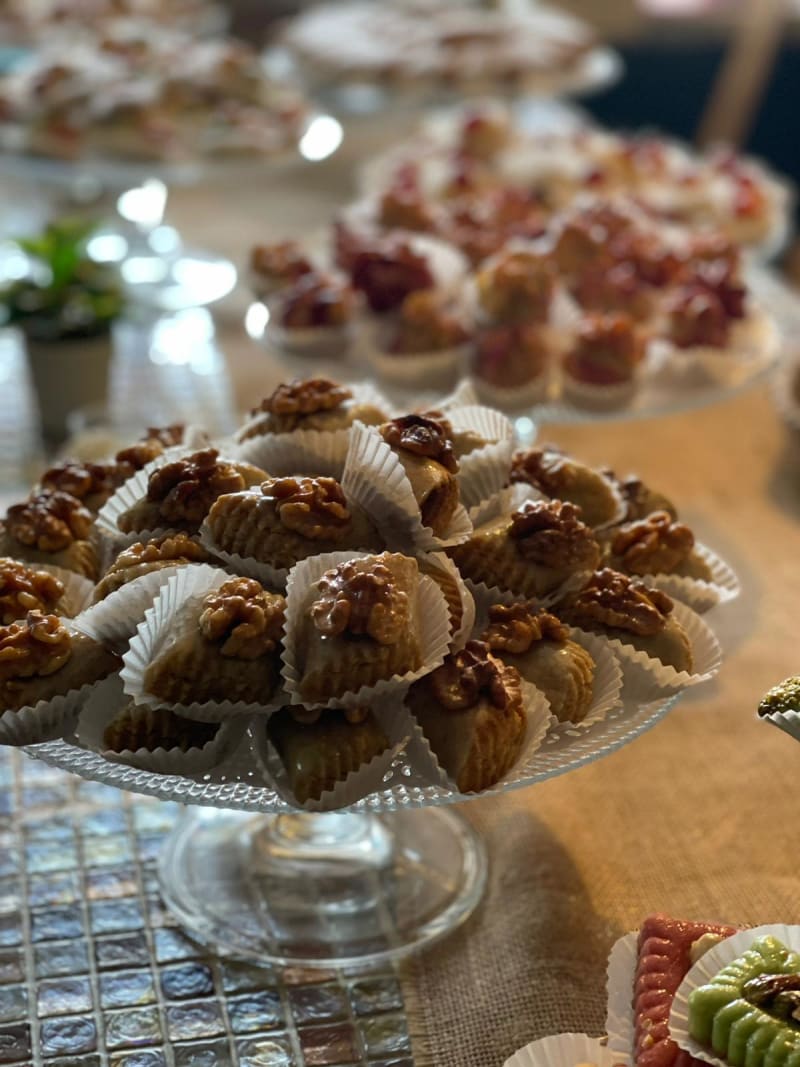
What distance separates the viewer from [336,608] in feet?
3.20

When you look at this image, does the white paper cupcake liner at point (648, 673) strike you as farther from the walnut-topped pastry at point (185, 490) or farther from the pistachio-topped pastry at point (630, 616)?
the walnut-topped pastry at point (185, 490)

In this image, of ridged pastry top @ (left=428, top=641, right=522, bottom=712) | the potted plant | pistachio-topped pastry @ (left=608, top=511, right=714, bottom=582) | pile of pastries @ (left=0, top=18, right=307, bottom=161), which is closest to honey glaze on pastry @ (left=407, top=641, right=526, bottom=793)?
ridged pastry top @ (left=428, top=641, right=522, bottom=712)

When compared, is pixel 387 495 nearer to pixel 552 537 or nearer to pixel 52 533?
pixel 552 537

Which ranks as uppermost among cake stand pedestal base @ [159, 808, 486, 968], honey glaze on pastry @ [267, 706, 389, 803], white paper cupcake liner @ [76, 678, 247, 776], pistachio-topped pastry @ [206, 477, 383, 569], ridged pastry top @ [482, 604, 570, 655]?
pistachio-topped pastry @ [206, 477, 383, 569]

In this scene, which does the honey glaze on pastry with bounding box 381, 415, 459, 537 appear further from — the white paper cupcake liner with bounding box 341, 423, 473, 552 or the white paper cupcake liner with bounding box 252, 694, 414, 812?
the white paper cupcake liner with bounding box 252, 694, 414, 812

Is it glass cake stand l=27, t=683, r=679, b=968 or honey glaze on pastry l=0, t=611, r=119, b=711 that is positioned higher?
honey glaze on pastry l=0, t=611, r=119, b=711

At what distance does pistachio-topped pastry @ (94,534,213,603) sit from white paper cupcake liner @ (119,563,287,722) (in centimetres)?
3

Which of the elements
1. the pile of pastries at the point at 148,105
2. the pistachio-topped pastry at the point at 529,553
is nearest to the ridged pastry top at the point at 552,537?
the pistachio-topped pastry at the point at 529,553

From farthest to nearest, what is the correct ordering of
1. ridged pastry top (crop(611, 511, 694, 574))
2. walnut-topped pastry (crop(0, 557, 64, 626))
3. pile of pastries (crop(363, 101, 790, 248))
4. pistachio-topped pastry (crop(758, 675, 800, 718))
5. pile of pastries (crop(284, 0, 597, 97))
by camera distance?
Result: pile of pastries (crop(284, 0, 597, 97))
pile of pastries (crop(363, 101, 790, 248))
ridged pastry top (crop(611, 511, 694, 574))
walnut-topped pastry (crop(0, 557, 64, 626))
pistachio-topped pastry (crop(758, 675, 800, 718))

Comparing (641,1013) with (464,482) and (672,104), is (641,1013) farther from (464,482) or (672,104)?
(672,104)

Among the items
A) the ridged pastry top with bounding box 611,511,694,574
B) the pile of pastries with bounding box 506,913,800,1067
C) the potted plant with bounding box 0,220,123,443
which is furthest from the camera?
the potted plant with bounding box 0,220,123,443

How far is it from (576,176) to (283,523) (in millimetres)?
1736

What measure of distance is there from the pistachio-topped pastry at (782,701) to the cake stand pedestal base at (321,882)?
0.40m

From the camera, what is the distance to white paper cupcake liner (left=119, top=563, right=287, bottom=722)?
993 mm
